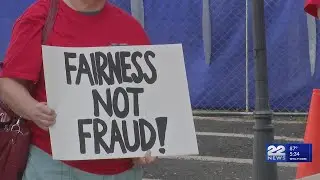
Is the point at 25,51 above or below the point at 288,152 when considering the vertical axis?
above

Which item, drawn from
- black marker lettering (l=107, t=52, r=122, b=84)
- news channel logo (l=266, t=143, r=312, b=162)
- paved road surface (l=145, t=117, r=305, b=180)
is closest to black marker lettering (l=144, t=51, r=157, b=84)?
black marker lettering (l=107, t=52, r=122, b=84)

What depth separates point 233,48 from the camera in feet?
31.3

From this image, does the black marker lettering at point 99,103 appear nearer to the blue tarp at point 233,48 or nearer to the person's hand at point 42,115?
the person's hand at point 42,115

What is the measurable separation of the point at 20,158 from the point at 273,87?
736 cm

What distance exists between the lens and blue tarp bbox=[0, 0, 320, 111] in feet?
30.6

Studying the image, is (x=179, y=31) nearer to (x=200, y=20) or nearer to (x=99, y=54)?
(x=200, y=20)

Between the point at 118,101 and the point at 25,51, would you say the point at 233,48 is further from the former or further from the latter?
the point at 25,51

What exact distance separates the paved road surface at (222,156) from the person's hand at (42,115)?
394cm

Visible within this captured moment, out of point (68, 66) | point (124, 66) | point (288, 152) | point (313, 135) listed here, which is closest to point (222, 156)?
point (313, 135)

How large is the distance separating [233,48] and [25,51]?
287 inches

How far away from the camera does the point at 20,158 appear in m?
2.50

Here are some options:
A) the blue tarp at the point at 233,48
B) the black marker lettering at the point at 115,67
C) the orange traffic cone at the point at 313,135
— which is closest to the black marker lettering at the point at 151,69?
the black marker lettering at the point at 115,67

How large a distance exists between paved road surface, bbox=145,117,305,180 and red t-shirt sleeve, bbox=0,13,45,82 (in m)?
3.96

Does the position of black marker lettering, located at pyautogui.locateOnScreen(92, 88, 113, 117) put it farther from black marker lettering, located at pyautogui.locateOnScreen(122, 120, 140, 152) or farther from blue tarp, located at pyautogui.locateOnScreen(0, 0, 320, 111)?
blue tarp, located at pyautogui.locateOnScreen(0, 0, 320, 111)
